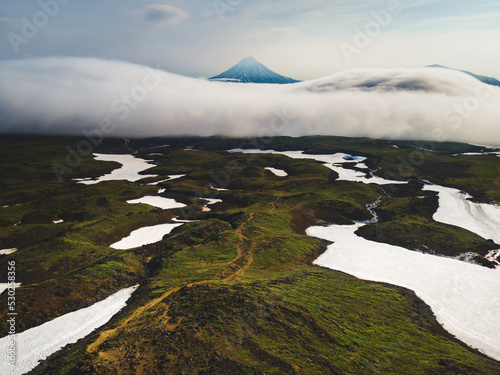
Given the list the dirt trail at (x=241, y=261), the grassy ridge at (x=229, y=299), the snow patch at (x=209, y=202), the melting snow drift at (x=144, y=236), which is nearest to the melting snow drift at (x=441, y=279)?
the grassy ridge at (x=229, y=299)

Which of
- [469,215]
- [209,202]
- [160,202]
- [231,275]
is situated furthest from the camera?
[209,202]

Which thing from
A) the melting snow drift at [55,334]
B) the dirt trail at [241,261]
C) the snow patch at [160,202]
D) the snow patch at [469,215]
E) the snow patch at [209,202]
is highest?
the melting snow drift at [55,334]

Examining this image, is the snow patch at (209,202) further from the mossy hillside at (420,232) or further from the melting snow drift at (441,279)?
the mossy hillside at (420,232)

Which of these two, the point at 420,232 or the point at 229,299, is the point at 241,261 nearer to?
the point at 229,299

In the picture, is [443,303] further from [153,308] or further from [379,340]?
[153,308]

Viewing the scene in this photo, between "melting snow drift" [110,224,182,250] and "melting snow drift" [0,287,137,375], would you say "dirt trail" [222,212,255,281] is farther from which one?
"melting snow drift" [110,224,182,250]

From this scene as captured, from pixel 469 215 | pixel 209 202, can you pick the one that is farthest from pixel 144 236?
pixel 469 215
